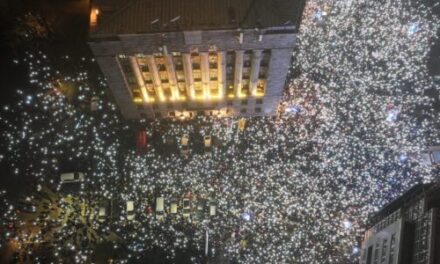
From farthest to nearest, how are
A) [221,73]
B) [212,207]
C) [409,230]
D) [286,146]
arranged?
[286,146], [221,73], [409,230], [212,207]

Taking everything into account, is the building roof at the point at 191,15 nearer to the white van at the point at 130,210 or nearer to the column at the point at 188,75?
Answer: the column at the point at 188,75

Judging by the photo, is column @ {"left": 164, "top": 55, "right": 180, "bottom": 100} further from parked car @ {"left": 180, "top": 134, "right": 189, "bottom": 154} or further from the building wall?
parked car @ {"left": 180, "top": 134, "right": 189, "bottom": 154}

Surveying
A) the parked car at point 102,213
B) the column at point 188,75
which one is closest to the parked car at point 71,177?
the parked car at point 102,213

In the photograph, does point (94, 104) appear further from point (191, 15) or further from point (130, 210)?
point (191, 15)

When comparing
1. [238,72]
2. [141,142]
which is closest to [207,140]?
[141,142]

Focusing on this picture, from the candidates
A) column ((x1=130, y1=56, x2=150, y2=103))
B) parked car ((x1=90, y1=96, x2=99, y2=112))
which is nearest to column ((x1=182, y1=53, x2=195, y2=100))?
column ((x1=130, y1=56, x2=150, y2=103))

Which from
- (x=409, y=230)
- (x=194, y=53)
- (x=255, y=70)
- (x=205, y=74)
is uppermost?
(x=255, y=70)

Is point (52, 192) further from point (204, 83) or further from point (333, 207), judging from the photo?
point (333, 207)

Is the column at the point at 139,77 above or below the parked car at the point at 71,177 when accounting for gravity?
above
